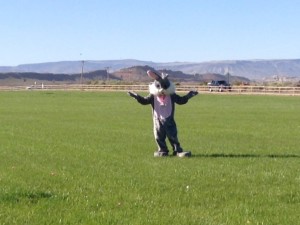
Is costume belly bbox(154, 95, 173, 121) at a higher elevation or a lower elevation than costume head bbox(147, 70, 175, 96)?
lower

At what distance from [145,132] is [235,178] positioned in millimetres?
12152

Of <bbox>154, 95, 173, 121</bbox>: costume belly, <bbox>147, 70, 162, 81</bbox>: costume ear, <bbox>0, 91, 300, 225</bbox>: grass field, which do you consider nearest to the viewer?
<bbox>0, 91, 300, 225</bbox>: grass field

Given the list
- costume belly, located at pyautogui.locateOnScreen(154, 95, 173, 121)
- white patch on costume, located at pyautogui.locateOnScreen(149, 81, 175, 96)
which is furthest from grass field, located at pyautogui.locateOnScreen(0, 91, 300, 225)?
white patch on costume, located at pyautogui.locateOnScreen(149, 81, 175, 96)

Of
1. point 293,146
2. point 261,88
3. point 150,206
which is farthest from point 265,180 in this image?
point 261,88

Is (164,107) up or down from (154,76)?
down

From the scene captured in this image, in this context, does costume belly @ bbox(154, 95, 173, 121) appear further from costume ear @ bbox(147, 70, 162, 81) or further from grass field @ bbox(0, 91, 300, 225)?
grass field @ bbox(0, 91, 300, 225)

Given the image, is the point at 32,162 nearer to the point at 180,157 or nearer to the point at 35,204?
the point at 180,157

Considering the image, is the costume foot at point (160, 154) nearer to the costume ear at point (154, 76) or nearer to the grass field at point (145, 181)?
the grass field at point (145, 181)

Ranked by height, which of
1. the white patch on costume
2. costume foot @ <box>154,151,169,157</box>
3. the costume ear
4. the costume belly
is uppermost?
the costume ear

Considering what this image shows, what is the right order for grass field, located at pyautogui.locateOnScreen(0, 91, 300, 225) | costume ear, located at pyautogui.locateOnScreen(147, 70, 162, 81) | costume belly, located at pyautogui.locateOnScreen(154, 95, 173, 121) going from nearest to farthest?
grass field, located at pyautogui.locateOnScreen(0, 91, 300, 225), costume ear, located at pyautogui.locateOnScreen(147, 70, 162, 81), costume belly, located at pyautogui.locateOnScreen(154, 95, 173, 121)

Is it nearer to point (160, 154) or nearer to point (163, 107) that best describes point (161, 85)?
point (163, 107)

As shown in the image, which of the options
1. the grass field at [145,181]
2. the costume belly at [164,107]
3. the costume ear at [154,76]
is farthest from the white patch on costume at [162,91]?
the grass field at [145,181]

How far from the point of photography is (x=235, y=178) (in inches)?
484

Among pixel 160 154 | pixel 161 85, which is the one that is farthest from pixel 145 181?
pixel 161 85
